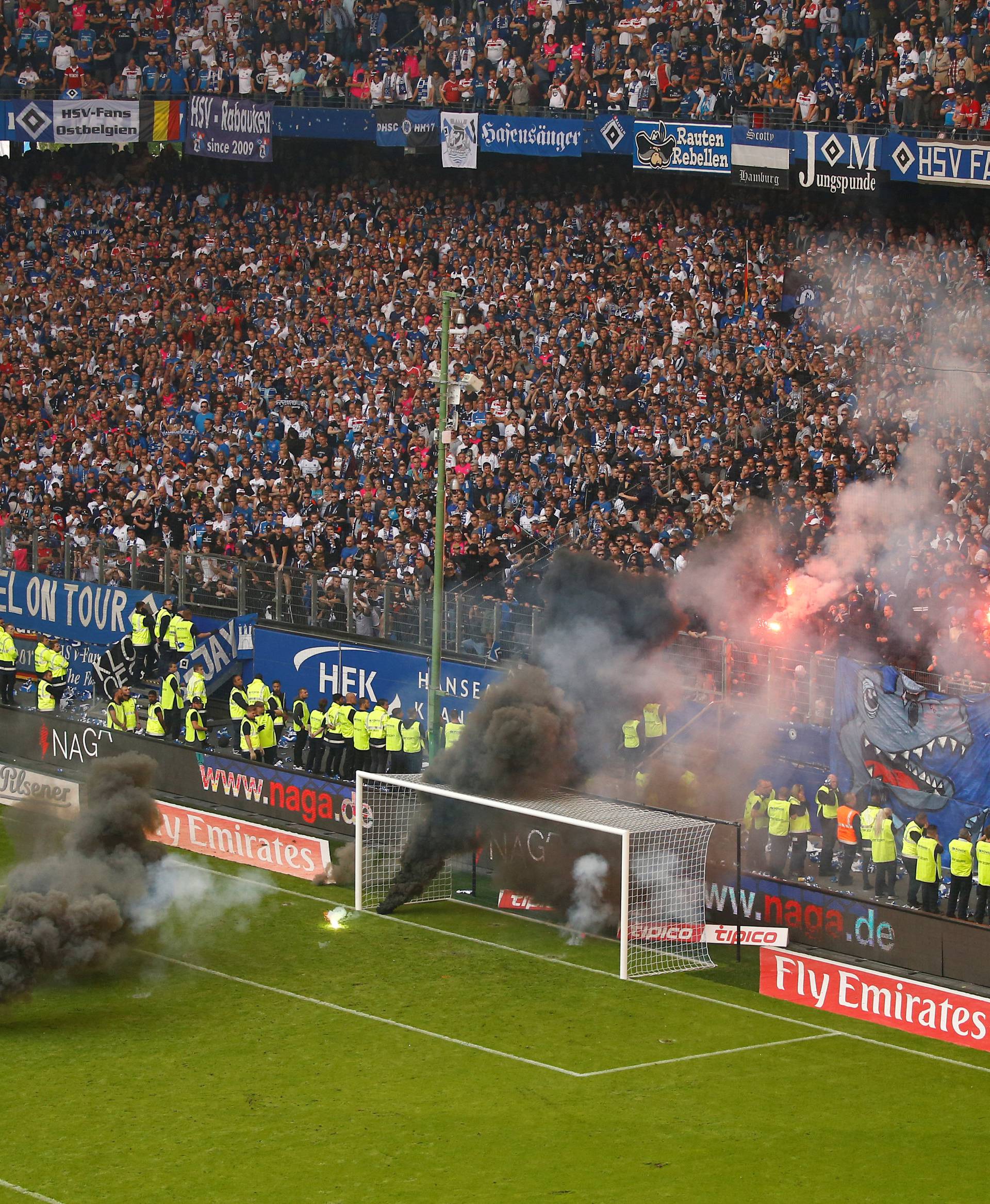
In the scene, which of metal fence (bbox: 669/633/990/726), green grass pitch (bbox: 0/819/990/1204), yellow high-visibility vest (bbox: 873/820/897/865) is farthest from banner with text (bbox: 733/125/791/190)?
green grass pitch (bbox: 0/819/990/1204)

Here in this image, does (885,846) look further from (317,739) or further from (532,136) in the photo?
(532,136)

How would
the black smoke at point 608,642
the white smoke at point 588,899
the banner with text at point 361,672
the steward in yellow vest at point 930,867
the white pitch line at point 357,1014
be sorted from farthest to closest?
the banner with text at point 361,672 < the black smoke at point 608,642 < the white smoke at point 588,899 < the steward in yellow vest at point 930,867 < the white pitch line at point 357,1014

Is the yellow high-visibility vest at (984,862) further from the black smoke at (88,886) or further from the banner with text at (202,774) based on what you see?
the black smoke at (88,886)

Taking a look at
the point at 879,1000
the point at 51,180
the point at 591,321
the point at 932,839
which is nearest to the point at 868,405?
the point at 591,321

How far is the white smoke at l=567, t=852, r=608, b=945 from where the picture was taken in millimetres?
21484

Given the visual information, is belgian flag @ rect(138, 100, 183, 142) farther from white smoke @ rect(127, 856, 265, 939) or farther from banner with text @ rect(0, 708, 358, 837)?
white smoke @ rect(127, 856, 265, 939)

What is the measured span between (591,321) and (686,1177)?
20.6 m

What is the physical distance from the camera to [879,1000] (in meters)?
18.7

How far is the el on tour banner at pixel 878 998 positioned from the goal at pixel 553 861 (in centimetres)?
123

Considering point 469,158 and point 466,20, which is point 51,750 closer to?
point 469,158

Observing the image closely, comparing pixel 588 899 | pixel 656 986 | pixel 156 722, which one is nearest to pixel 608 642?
pixel 588 899

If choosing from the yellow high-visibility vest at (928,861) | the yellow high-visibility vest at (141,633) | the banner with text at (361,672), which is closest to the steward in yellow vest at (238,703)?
the banner with text at (361,672)

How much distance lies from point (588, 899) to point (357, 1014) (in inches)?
145

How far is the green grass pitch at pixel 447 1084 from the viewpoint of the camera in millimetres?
14906
